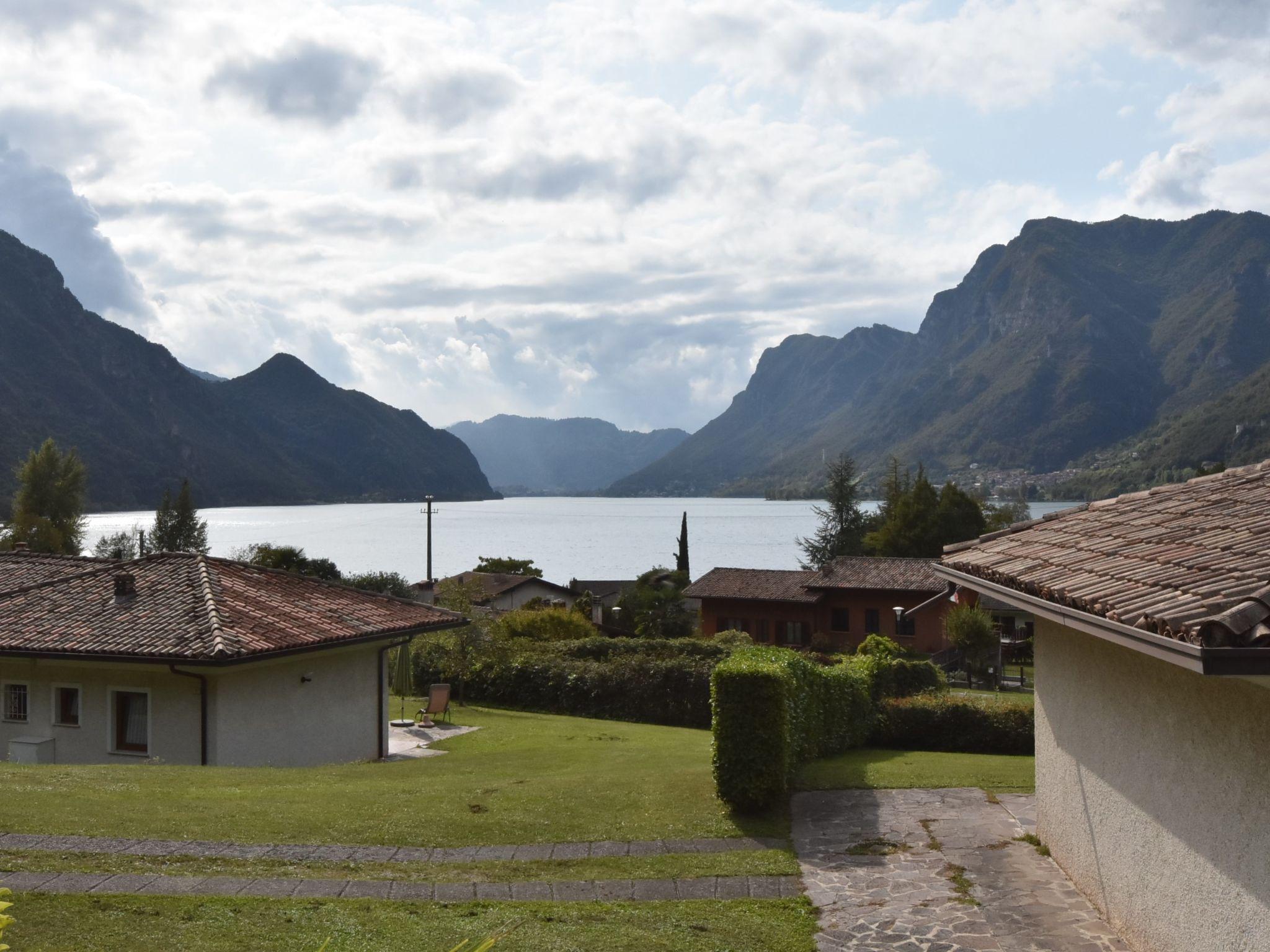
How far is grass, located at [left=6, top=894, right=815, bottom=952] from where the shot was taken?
22.4ft

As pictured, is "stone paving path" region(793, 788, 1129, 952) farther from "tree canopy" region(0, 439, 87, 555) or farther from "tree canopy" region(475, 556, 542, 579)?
"tree canopy" region(0, 439, 87, 555)

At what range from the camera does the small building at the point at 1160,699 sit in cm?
525

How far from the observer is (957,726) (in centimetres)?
1881

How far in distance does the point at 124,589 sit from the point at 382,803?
33.4 ft

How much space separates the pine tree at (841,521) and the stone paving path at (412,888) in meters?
70.7

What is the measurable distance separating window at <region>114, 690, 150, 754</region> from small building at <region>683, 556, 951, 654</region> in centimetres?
3961

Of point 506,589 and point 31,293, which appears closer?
point 506,589

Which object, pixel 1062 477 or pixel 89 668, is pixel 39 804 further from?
pixel 1062 477

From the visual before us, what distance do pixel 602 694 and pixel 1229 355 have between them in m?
206

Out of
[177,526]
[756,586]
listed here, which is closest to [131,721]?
[756,586]

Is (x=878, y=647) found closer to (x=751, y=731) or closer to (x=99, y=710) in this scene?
(x=99, y=710)

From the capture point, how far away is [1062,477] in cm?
18075

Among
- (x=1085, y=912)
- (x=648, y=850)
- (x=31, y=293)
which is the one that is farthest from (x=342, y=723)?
(x=31, y=293)

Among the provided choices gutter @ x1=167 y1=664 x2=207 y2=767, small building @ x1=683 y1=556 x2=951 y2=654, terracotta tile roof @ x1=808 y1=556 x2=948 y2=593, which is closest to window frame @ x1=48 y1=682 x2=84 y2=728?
gutter @ x1=167 y1=664 x2=207 y2=767
